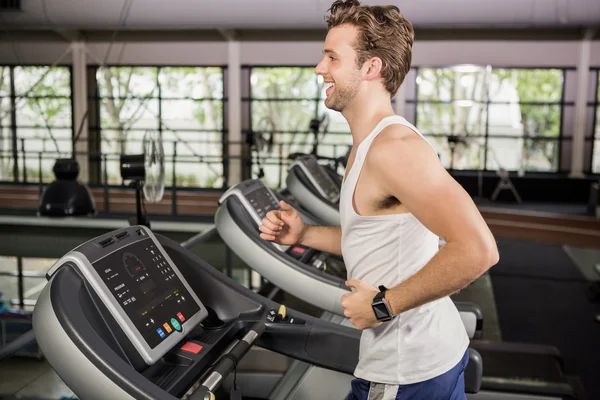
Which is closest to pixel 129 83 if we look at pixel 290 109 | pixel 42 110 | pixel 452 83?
pixel 42 110

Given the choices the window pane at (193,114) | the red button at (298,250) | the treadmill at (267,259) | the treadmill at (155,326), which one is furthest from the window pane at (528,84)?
the treadmill at (155,326)

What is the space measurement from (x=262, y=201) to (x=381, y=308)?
134cm

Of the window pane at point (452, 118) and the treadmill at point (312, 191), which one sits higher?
the window pane at point (452, 118)

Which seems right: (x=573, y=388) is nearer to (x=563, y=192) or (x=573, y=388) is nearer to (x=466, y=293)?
(x=466, y=293)

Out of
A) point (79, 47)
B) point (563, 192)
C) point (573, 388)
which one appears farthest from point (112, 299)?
point (79, 47)

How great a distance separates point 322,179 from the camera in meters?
3.82

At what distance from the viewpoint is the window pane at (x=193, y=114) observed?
11070 millimetres

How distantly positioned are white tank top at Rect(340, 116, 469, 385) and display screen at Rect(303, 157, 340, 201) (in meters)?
2.44

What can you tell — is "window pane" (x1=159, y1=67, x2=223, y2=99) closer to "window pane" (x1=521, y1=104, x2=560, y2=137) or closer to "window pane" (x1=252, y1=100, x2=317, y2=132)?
"window pane" (x1=252, y1=100, x2=317, y2=132)

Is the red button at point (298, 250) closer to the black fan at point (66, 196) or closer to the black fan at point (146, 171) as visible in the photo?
the black fan at point (146, 171)

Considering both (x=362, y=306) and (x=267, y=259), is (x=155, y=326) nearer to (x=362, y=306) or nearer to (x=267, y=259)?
(x=362, y=306)

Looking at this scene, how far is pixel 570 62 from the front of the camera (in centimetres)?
1023

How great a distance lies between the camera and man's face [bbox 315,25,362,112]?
1.24m

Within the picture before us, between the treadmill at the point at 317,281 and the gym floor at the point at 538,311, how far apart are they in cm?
58
